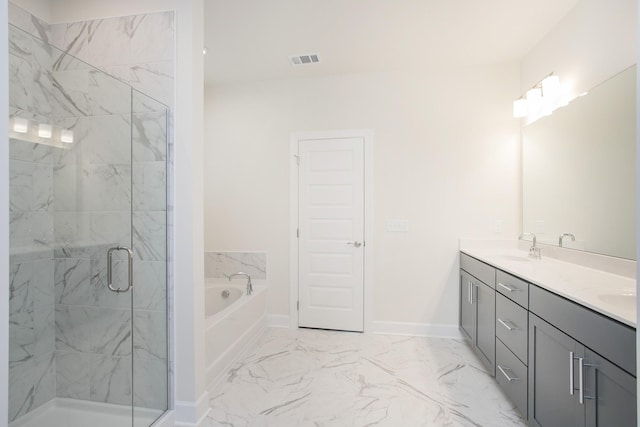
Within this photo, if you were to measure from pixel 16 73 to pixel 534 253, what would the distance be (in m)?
3.62

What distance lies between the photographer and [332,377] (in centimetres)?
224

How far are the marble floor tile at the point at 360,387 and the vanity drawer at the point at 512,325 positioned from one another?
1.40 feet

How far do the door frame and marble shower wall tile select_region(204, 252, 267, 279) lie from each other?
338 mm

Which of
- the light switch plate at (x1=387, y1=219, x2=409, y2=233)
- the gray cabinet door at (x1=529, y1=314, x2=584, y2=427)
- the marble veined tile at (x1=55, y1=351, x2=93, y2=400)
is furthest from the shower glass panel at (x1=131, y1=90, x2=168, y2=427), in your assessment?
the light switch plate at (x1=387, y1=219, x2=409, y2=233)

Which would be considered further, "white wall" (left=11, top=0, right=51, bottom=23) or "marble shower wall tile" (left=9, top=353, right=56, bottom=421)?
"white wall" (left=11, top=0, right=51, bottom=23)

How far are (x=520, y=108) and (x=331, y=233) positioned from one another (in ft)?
6.83

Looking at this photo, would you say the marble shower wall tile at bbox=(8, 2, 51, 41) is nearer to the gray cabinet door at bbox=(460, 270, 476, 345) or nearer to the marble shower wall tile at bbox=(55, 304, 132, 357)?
the marble shower wall tile at bbox=(55, 304, 132, 357)

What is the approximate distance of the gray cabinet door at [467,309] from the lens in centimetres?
255

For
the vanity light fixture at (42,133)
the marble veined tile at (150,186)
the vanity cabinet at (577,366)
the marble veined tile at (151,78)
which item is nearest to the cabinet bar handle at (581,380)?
the vanity cabinet at (577,366)

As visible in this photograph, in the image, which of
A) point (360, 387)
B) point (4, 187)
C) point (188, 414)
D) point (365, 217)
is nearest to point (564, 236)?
point (365, 217)

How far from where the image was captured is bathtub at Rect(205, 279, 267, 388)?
213 cm

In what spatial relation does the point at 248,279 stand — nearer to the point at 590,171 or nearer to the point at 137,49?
the point at 137,49

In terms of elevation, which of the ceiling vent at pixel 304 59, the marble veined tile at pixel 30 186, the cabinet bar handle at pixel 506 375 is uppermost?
the ceiling vent at pixel 304 59

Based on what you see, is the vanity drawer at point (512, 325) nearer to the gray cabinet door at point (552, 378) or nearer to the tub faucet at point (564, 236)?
the gray cabinet door at point (552, 378)
